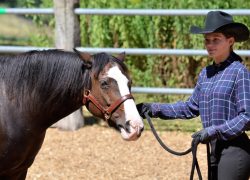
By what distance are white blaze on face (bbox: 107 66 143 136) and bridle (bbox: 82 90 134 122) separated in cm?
3

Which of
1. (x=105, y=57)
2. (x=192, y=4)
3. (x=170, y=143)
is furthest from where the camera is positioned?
(x=192, y=4)

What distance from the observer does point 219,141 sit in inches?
156

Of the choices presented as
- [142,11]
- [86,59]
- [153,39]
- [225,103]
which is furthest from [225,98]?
[153,39]

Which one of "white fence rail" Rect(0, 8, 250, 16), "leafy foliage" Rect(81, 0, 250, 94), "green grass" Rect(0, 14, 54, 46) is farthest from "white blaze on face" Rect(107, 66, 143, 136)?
"green grass" Rect(0, 14, 54, 46)

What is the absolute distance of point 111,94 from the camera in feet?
13.4

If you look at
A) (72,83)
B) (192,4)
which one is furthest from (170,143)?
(72,83)

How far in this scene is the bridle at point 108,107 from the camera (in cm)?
402

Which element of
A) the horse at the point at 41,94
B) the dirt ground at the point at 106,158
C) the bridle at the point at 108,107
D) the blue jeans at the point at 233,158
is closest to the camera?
the blue jeans at the point at 233,158

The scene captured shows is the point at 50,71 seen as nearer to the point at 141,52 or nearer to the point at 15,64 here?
the point at 15,64

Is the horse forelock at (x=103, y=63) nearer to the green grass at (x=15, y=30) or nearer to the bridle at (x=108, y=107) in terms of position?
the bridle at (x=108, y=107)

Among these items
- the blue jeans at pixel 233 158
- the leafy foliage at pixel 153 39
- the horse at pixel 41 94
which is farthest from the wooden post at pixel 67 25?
the blue jeans at pixel 233 158

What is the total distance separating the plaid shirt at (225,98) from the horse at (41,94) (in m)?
0.53

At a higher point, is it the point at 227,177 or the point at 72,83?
the point at 72,83

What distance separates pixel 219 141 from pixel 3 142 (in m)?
1.44
